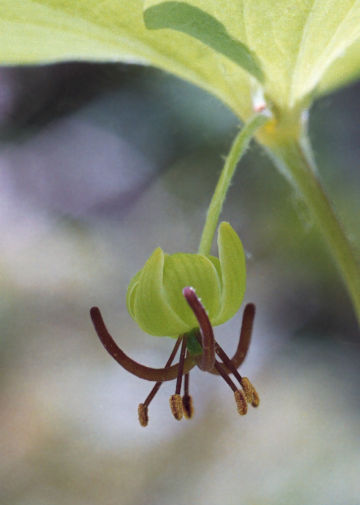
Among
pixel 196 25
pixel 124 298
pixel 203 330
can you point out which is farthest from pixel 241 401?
pixel 124 298

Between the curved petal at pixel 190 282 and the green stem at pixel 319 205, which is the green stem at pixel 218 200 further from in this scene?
the green stem at pixel 319 205

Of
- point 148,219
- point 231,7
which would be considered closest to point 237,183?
point 148,219

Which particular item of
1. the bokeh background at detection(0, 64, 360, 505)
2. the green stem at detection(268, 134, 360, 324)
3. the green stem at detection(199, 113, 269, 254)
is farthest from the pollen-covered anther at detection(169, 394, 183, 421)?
the bokeh background at detection(0, 64, 360, 505)

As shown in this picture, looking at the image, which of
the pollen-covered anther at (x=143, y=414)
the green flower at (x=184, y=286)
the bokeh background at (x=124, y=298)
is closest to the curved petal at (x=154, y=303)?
the green flower at (x=184, y=286)

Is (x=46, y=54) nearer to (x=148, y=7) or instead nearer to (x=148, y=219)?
(x=148, y=7)

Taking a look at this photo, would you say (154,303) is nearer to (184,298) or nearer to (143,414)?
(184,298)

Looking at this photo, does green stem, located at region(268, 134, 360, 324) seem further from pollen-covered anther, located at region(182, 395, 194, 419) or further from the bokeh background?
the bokeh background
